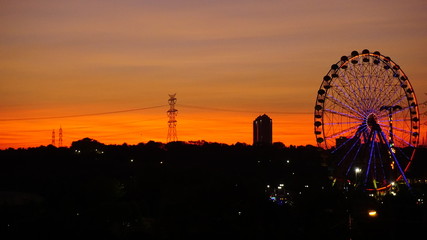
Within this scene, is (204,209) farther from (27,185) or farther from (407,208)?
(27,185)

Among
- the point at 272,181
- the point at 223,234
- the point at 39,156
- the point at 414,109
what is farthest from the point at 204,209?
the point at 39,156

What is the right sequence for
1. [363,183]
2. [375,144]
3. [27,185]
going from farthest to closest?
[27,185] → [363,183] → [375,144]

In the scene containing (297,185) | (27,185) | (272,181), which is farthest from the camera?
(272,181)

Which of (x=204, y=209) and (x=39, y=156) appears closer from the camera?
(x=204, y=209)

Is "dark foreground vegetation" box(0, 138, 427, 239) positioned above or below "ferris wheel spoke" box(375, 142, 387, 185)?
below

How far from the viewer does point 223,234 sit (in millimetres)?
53875

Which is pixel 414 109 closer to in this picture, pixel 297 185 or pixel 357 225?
pixel 357 225

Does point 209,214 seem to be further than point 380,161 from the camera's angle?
No

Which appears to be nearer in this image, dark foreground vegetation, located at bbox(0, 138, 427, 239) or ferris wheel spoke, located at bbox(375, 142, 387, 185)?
dark foreground vegetation, located at bbox(0, 138, 427, 239)

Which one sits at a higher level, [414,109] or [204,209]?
[414,109]

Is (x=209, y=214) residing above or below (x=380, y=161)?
below

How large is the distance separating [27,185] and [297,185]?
37.9 metres

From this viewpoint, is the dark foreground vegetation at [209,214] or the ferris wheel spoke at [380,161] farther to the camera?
the ferris wheel spoke at [380,161]

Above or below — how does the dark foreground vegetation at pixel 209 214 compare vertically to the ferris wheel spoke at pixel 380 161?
below
